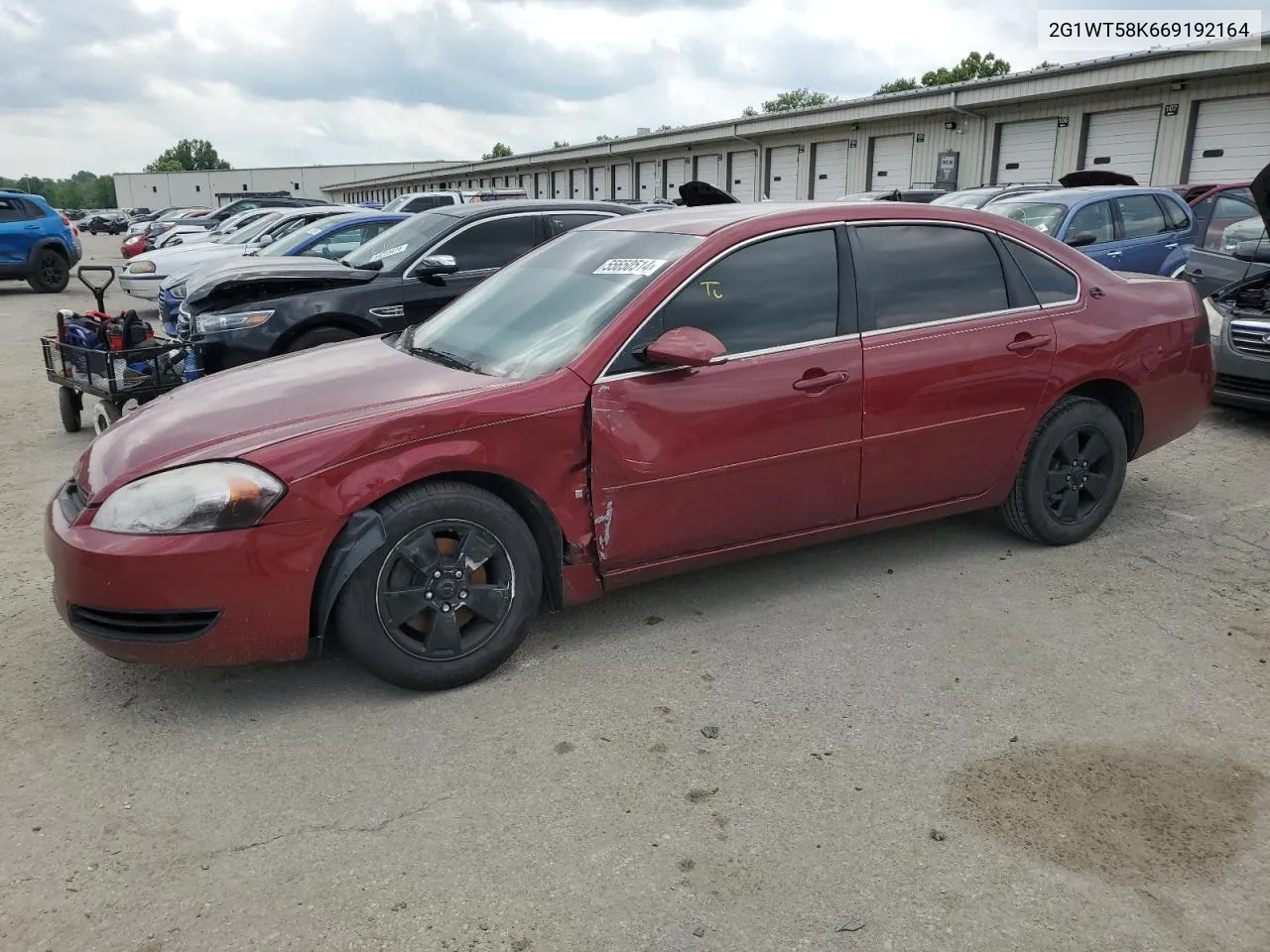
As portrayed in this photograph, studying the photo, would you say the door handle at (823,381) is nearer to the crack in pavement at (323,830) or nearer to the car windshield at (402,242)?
the crack in pavement at (323,830)

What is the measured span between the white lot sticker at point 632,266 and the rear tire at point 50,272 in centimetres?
1870

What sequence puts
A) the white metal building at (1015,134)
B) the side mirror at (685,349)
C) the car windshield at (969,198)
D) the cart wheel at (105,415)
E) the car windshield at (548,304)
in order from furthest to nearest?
the white metal building at (1015,134), the car windshield at (969,198), the cart wheel at (105,415), the car windshield at (548,304), the side mirror at (685,349)

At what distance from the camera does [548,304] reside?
159 inches

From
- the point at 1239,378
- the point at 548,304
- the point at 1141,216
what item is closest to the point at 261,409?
the point at 548,304

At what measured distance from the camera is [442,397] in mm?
3432

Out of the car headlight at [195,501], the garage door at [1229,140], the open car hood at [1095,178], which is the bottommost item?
the car headlight at [195,501]

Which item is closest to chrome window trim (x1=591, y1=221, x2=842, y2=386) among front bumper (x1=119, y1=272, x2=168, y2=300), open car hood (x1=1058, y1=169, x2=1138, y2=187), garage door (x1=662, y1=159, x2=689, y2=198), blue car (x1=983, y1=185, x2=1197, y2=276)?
blue car (x1=983, y1=185, x2=1197, y2=276)

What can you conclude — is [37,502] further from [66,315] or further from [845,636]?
[845,636]

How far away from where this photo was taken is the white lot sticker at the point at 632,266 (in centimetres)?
384

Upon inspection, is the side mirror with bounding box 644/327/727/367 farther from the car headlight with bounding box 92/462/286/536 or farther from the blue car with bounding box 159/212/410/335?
the blue car with bounding box 159/212/410/335

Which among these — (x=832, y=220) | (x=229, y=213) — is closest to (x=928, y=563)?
(x=832, y=220)

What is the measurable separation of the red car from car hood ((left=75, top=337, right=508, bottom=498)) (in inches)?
0.7

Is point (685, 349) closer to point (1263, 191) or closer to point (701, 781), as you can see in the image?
point (701, 781)

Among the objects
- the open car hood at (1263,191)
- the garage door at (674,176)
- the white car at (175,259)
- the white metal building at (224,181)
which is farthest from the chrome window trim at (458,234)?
the white metal building at (224,181)
